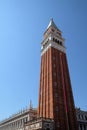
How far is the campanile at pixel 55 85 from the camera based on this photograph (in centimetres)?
4562

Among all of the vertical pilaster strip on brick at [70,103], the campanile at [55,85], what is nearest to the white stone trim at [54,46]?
the campanile at [55,85]

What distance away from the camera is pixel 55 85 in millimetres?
49500

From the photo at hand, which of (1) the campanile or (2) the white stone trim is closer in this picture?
(1) the campanile

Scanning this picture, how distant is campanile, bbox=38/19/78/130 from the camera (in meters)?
45.6

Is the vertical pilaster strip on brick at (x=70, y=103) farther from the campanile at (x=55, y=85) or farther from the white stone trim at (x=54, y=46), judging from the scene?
the white stone trim at (x=54, y=46)

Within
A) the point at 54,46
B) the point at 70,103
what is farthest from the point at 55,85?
the point at 54,46

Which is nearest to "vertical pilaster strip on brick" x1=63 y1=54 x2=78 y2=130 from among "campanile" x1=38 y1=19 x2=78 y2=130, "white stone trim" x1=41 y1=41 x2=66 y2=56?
"campanile" x1=38 y1=19 x2=78 y2=130

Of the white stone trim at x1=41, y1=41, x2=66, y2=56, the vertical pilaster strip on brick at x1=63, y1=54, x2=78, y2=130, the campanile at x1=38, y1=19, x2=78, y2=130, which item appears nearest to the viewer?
the campanile at x1=38, y1=19, x2=78, y2=130

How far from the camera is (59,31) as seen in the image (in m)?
64.7

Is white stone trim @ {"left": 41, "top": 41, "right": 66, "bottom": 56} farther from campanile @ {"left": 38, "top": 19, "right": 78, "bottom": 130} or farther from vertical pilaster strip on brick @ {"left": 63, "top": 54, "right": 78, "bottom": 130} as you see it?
vertical pilaster strip on brick @ {"left": 63, "top": 54, "right": 78, "bottom": 130}

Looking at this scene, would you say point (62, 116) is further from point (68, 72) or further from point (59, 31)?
point (59, 31)

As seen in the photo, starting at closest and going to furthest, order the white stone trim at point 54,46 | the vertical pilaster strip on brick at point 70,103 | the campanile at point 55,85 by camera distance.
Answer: the campanile at point 55,85 < the vertical pilaster strip on brick at point 70,103 < the white stone trim at point 54,46

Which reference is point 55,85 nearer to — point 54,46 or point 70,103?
point 70,103

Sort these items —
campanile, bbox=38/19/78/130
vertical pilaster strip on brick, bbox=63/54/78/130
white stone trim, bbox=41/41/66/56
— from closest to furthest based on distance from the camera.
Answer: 1. campanile, bbox=38/19/78/130
2. vertical pilaster strip on brick, bbox=63/54/78/130
3. white stone trim, bbox=41/41/66/56
